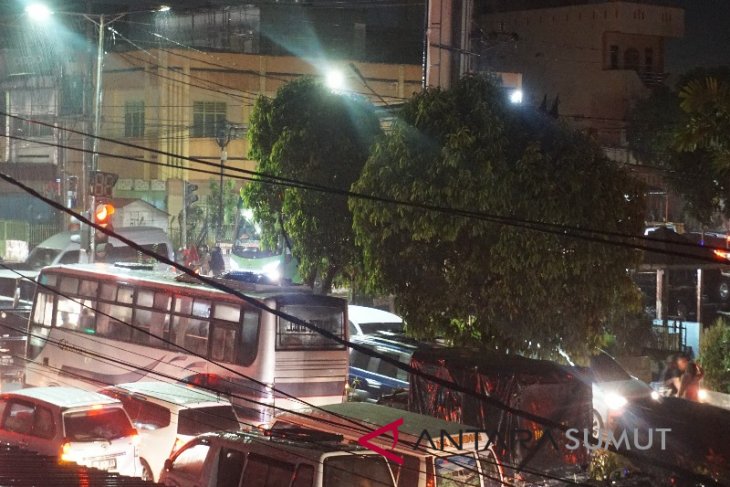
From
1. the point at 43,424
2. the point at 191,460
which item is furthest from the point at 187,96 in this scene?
the point at 191,460

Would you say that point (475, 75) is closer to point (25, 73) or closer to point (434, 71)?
point (434, 71)

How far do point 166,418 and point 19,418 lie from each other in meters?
2.01

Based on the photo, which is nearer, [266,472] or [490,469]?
[266,472]

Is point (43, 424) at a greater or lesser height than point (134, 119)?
lesser

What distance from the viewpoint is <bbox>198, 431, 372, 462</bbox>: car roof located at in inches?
365

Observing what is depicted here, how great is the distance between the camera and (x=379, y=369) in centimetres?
1942

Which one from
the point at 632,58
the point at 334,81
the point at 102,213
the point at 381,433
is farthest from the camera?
the point at 632,58

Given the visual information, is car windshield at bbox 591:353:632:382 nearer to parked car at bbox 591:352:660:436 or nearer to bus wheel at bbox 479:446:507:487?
parked car at bbox 591:352:660:436

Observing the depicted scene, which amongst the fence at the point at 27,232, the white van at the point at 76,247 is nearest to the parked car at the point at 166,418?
the white van at the point at 76,247

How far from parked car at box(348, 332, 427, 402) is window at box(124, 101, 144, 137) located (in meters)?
26.4

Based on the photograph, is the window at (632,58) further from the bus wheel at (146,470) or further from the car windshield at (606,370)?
the bus wheel at (146,470)

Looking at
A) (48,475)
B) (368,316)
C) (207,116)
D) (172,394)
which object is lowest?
(172,394)

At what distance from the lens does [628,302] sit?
1297 cm

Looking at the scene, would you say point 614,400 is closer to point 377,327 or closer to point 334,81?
point 377,327
